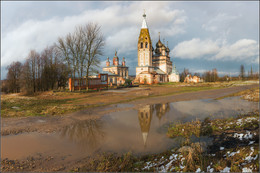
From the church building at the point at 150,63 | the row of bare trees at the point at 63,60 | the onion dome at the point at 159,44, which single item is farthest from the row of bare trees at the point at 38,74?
the onion dome at the point at 159,44

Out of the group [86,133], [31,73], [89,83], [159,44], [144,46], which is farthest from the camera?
[159,44]

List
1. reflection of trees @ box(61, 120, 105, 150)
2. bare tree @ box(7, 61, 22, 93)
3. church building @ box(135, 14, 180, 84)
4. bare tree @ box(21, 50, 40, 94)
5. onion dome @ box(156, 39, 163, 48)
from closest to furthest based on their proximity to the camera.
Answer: reflection of trees @ box(61, 120, 105, 150) → bare tree @ box(21, 50, 40, 94) → bare tree @ box(7, 61, 22, 93) → church building @ box(135, 14, 180, 84) → onion dome @ box(156, 39, 163, 48)

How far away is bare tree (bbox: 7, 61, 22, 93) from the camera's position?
32781 millimetres

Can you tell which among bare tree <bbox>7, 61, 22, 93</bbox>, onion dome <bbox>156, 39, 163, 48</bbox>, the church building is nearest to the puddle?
bare tree <bbox>7, 61, 22, 93</bbox>

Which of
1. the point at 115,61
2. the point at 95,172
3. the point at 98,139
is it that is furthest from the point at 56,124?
the point at 115,61

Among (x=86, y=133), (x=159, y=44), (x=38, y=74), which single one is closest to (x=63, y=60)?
→ (x=38, y=74)

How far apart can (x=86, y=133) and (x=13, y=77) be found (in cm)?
3667

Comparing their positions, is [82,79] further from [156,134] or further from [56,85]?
[156,134]

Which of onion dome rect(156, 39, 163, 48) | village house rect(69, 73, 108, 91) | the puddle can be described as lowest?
the puddle

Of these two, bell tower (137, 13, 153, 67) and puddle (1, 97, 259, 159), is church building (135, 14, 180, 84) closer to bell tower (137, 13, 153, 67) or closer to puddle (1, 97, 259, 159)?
bell tower (137, 13, 153, 67)

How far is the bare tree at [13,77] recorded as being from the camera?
32.8m

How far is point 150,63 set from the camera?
5553 cm

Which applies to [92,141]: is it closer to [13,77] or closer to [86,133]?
[86,133]

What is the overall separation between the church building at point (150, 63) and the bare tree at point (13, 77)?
3421 cm
